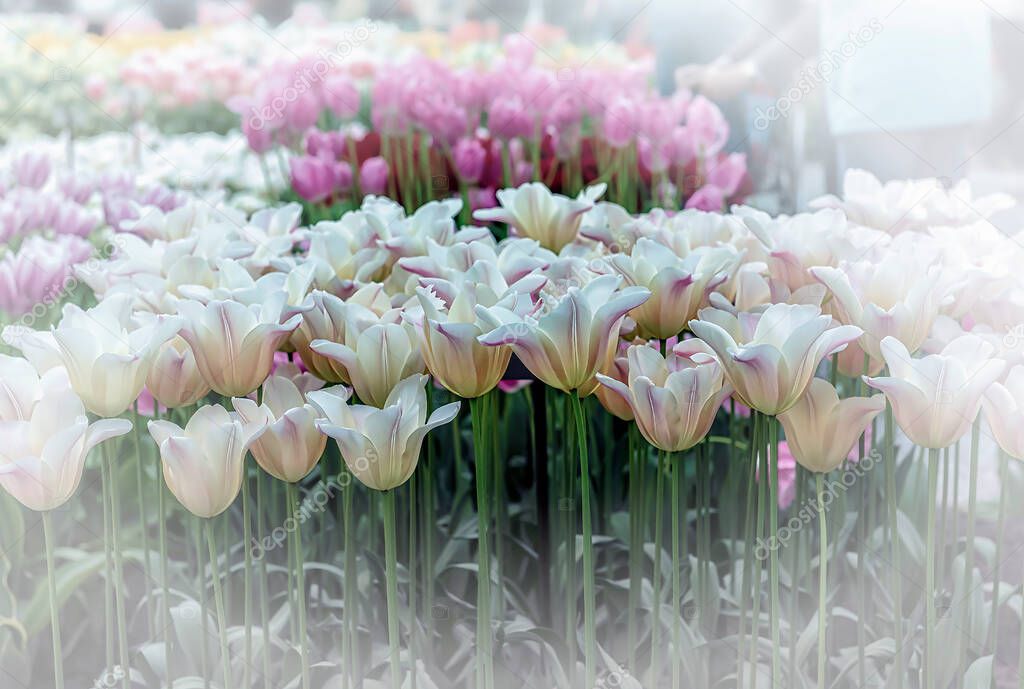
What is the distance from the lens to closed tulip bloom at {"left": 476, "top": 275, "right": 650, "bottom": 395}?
0.59m

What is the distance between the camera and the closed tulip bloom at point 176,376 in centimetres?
65

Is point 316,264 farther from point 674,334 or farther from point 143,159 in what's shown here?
point 143,159

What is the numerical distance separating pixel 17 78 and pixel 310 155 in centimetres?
267

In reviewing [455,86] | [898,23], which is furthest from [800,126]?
[455,86]

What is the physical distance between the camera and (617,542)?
88 centimetres

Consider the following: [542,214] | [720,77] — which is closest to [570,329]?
[542,214]

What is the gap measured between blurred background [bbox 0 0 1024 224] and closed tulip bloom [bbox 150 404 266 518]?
2.83 feet

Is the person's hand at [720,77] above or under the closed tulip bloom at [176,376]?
above

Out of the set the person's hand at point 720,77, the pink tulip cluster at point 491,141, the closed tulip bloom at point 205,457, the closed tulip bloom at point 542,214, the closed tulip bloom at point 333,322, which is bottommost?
the closed tulip bloom at point 205,457

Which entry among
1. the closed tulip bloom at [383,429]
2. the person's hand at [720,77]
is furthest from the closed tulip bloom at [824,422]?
the person's hand at [720,77]

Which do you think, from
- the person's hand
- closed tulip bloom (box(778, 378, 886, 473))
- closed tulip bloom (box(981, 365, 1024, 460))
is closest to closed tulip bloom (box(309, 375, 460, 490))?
closed tulip bloom (box(778, 378, 886, 473))

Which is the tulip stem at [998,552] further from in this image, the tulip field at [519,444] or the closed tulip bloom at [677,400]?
the closed tulip bloom at [677,400]

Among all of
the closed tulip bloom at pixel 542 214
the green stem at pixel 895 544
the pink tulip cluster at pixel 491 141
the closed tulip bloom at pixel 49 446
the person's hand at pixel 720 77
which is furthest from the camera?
the person's hand at pixel 720 77

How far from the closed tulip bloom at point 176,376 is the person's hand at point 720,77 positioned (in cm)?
140
